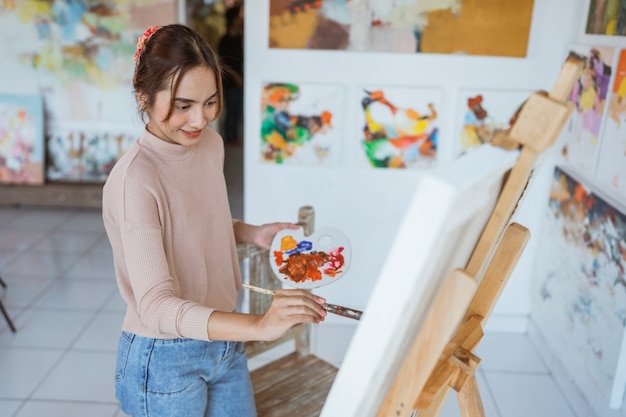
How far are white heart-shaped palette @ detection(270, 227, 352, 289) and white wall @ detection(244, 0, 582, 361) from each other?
3.68 feet

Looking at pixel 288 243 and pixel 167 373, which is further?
pixel 288 243

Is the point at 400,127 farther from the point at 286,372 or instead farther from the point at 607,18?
the point at 286,372

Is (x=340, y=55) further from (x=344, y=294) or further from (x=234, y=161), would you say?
(x=234, y=161)

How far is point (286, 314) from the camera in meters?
1.12

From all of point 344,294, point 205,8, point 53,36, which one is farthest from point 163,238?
point 205,8

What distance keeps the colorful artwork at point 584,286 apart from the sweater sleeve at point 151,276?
4.89 feet

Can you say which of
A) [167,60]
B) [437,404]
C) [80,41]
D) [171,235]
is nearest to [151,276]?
[171,235]

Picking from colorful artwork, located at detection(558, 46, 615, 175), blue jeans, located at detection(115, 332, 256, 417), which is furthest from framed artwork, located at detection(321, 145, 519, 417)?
colorful artwork, located at detection(558, 46, 615, 175)

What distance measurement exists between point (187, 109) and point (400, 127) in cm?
157

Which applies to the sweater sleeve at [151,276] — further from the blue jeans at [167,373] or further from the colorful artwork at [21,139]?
the colorful artwork at [21,139]

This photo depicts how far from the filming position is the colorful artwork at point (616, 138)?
6.86 feet

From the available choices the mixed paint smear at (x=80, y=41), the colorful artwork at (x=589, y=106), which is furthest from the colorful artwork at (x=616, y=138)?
the mixed paint smear at (x=80, y=41)

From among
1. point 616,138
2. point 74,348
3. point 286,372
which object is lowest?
point 74,348

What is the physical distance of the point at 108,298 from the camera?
322 centimetres
